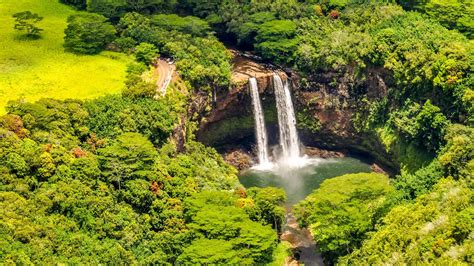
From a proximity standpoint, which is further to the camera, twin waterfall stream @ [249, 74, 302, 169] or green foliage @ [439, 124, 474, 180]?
twin waterfall stream @ [249, 74, 302, 169]

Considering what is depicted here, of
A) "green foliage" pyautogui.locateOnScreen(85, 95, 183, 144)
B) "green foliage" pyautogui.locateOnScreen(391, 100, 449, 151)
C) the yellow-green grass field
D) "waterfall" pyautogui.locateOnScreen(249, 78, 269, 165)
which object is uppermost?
the yellow-green grass field

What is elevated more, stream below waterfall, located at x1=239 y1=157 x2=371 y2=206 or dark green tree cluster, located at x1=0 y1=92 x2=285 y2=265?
dark green tree cluster, located at x1=0 y1=92 x2=285 y2=265

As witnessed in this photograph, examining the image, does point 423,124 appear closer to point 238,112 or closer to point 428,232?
point 238,112

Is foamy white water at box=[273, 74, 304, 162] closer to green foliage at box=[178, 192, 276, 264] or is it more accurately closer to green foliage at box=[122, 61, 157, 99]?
green foliage at box=[122, 61, 157, 99]

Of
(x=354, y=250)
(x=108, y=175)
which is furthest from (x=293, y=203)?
(x=108, y=175)

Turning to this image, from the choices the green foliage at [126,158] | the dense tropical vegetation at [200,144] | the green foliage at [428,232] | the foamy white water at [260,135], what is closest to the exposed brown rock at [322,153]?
the dense tropical vegetation at [200,144]

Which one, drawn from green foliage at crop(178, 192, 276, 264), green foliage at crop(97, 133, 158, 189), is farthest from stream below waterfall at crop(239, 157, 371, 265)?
green foliage at crop(97, 133, 158, 189)

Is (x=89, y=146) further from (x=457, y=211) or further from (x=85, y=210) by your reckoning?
(x=457, y=211)
